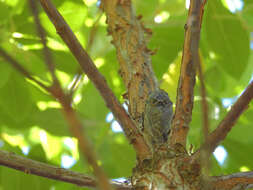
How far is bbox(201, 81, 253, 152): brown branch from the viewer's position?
1.00 m

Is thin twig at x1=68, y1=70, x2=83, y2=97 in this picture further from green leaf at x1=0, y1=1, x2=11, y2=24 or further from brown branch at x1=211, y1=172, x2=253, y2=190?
green leaf at x1=0, y1=1, x2=11, y2=24

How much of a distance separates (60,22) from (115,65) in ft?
3.36

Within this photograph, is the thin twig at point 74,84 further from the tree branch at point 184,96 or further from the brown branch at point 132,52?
the brown branch at point 132,52

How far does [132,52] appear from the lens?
175cm

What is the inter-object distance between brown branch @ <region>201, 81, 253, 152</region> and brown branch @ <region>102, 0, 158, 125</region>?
51 cm

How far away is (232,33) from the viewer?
199 cm

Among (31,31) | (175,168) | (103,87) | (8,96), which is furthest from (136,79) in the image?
(8,96)

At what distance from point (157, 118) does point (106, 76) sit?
83 cm

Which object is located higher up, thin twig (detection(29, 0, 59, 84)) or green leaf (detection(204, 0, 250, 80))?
green leaf (detection(204, 0, 250, 80))

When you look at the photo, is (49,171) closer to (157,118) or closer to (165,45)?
(157,118)

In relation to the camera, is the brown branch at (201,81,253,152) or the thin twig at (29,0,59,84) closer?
the thin twig at (29,0,59,84)

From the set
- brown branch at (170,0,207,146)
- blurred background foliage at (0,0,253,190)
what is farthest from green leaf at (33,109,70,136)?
brown branch at (170,0,207,146)

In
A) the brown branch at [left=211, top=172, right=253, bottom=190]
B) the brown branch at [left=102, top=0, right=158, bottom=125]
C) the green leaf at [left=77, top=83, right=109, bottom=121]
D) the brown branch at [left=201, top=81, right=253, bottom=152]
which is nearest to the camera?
the brown branch at [left=201, top=81, right=253, bottom=152]

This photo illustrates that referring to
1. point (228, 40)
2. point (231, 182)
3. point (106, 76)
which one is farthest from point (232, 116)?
point (106, 76)
